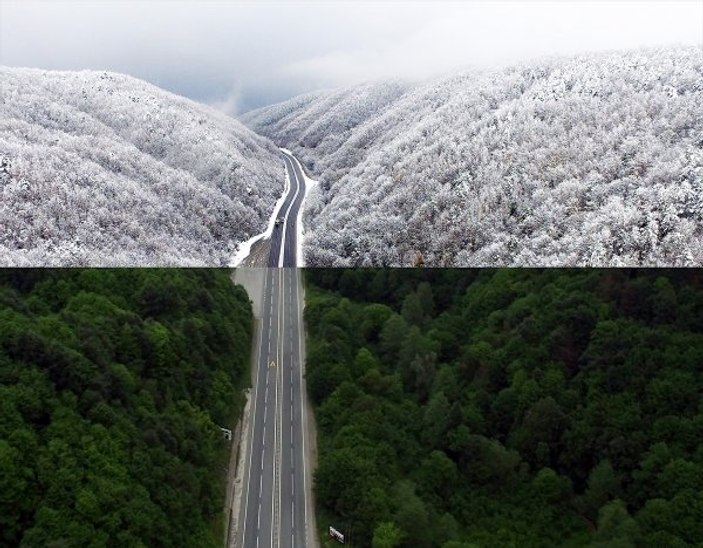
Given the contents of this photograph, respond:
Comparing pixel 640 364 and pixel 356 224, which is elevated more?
pixel 356 224

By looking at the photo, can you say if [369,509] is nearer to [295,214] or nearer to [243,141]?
[295,214]

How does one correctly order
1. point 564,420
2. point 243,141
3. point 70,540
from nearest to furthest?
point 70,540
point 564,420
point 243,141

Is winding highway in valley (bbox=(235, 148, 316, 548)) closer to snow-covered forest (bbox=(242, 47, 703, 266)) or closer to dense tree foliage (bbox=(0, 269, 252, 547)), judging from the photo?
dense tree foliage (bbox=(0, 269, 252, 547))

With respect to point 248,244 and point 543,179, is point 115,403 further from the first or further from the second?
point 543,179

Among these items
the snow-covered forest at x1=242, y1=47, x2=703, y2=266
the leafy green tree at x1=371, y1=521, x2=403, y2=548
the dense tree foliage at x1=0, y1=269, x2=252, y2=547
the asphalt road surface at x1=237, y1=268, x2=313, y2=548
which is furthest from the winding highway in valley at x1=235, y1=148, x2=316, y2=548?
the leafy green tree at x1=371, y1=521, x2=403, y2=548

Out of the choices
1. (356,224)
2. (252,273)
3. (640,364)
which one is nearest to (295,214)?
(356,224)

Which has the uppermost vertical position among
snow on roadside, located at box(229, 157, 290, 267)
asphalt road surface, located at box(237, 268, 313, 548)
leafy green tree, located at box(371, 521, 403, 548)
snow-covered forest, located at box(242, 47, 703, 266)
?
snow-covered forest, located at box(242, 47, 703, 266)

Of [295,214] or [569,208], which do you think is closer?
[569,208]
